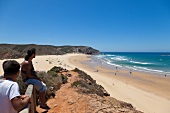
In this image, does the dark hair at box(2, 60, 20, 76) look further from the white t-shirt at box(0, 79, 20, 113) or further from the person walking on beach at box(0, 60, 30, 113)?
the white t-shirt at box(0, 79, 20, 113)

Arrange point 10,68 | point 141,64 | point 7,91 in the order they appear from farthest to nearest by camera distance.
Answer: point 141,64, point 10,68, point 7,91

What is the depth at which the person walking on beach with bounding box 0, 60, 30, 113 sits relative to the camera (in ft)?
7.43

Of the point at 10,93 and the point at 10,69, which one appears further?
the point at 10,69

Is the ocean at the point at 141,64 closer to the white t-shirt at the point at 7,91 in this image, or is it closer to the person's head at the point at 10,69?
the person's head at the point at 10,69

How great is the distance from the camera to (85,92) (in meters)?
7.84

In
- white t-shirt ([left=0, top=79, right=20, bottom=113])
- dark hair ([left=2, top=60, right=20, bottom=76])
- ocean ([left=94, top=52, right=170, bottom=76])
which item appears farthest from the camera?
ocean ([left=94, top=52, right=170, bottom=76])

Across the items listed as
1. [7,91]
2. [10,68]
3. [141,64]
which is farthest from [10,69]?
[141,64]

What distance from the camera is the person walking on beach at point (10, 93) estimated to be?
2264 mm

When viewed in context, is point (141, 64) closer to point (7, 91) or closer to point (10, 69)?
point (10, 69)

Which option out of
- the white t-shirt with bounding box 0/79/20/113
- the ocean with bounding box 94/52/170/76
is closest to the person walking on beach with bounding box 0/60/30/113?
the white t-shirt with bounding box 0/79/20/113

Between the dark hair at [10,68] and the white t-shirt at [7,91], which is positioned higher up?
the dark hair at [10,68]

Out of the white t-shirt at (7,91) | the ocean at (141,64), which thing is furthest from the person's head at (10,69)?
the ocean at (141,64)

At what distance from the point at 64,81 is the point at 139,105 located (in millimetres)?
4767

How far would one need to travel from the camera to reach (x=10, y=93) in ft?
7.43
